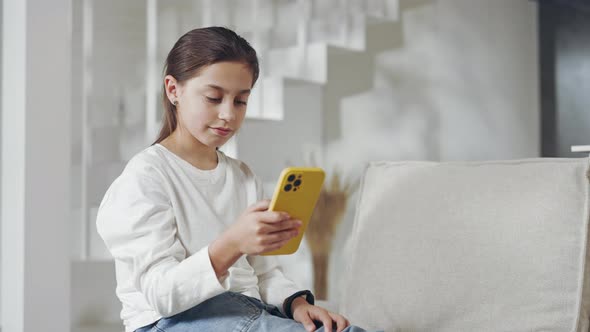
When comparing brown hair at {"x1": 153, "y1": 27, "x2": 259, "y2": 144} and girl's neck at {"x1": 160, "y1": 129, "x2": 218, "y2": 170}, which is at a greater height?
brown hair at {"x1": 153, "y1": 27, "x2": 259, "y2": 144}

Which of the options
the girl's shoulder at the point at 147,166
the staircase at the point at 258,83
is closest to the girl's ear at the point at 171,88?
the girl's shoulder at the point at 147,166

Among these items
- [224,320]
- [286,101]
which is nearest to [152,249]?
[224,320]

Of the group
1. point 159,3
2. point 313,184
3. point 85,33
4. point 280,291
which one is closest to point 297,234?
point 313,184

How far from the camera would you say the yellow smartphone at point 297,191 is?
103 cm

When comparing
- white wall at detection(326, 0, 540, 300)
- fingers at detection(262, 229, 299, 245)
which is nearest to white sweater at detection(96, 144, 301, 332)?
fingers at detection(262, 229, 299, 245)

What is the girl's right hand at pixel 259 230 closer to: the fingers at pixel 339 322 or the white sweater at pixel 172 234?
the white sweater at pixel 172 234

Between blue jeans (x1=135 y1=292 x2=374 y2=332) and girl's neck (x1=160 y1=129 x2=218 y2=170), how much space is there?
26cm

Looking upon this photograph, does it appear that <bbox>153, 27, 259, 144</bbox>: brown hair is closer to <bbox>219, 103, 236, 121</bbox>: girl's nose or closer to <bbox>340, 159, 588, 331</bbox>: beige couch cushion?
<bbox>219, 103, 236, 121</bbox>: girl's nose

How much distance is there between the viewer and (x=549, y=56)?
155 inches

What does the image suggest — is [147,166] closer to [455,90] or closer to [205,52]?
[205,52]

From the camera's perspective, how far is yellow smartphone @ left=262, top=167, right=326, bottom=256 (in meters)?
1.03

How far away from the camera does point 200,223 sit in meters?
1.21

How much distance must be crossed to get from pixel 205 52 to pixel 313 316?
0.49 metres

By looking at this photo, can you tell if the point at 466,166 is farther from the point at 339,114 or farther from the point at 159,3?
the point at 339,114
